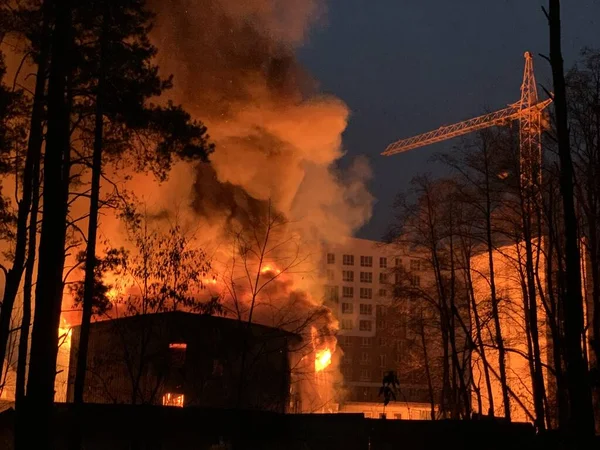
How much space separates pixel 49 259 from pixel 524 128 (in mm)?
25459

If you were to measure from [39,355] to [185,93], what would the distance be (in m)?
26.3

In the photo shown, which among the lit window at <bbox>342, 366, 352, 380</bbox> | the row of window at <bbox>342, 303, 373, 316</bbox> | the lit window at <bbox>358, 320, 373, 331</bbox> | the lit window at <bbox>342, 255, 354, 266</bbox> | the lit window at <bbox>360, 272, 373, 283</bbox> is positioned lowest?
the lit window at <bbox>342, 366, 352, 380</bbox>

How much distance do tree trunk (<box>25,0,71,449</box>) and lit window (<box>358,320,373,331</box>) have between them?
83.5m

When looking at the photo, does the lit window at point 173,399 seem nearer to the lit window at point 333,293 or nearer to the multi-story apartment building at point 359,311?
the multi-story apartment building at point 359,311

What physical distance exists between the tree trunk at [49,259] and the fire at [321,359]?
91.3 ft

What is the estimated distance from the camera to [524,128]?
105 feet

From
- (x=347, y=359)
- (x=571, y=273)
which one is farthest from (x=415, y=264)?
(x=347, y=359)

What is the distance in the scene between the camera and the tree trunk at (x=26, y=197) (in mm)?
14742

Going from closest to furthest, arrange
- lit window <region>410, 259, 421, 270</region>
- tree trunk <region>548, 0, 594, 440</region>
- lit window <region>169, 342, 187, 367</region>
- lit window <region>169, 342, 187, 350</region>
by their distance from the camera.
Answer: tree trunk <region>548, 0, 594, 440</region>
lit window <region>169, 342, 187, 367</region>
lit window <region>169, 342, 187, 350</region>
lit window <region>410, 259, 421, 270</region>

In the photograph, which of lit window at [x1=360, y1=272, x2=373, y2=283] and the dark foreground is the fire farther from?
lit window at [x1=360, y1=272, x2=373, y2=283]

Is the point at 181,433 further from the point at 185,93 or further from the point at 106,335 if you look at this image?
the point at 185,93

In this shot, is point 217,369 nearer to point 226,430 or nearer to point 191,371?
point 191,371

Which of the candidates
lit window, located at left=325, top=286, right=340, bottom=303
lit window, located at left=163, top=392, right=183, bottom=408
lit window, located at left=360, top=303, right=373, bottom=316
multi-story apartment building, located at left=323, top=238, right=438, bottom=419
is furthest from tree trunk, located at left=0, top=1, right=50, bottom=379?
lit window, located at left=360, top=303, right=373, bottom=316

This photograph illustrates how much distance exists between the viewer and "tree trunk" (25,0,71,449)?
10484 millimetres
